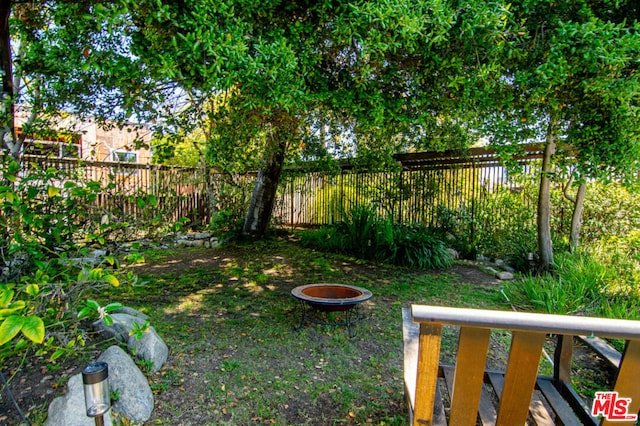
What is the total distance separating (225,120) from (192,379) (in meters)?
3.61

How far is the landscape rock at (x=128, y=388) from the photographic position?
2.12 m

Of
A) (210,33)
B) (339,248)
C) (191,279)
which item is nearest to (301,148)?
(339,248)

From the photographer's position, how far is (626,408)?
3.97ft

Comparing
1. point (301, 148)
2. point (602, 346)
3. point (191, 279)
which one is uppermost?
point (301, 148)

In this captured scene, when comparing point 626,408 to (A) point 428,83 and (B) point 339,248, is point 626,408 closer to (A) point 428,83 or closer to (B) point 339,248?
(A) point 428,83

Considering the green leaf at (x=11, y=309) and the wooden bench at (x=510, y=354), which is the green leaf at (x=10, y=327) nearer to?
the green leaf at (x=11, y=309)

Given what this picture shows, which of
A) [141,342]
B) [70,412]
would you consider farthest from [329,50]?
[70,412]

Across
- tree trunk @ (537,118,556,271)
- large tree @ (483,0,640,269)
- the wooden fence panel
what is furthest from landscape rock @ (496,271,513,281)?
large tree @ (483,0,640,269)

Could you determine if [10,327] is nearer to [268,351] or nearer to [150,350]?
[150,350]

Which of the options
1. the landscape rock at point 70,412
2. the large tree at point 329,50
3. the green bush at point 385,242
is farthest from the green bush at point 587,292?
the landscape rock at point 70,412

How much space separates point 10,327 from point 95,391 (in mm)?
619

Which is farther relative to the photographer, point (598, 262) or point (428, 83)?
point (598, 262)

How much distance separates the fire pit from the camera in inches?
132

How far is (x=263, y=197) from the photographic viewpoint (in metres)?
8.39
